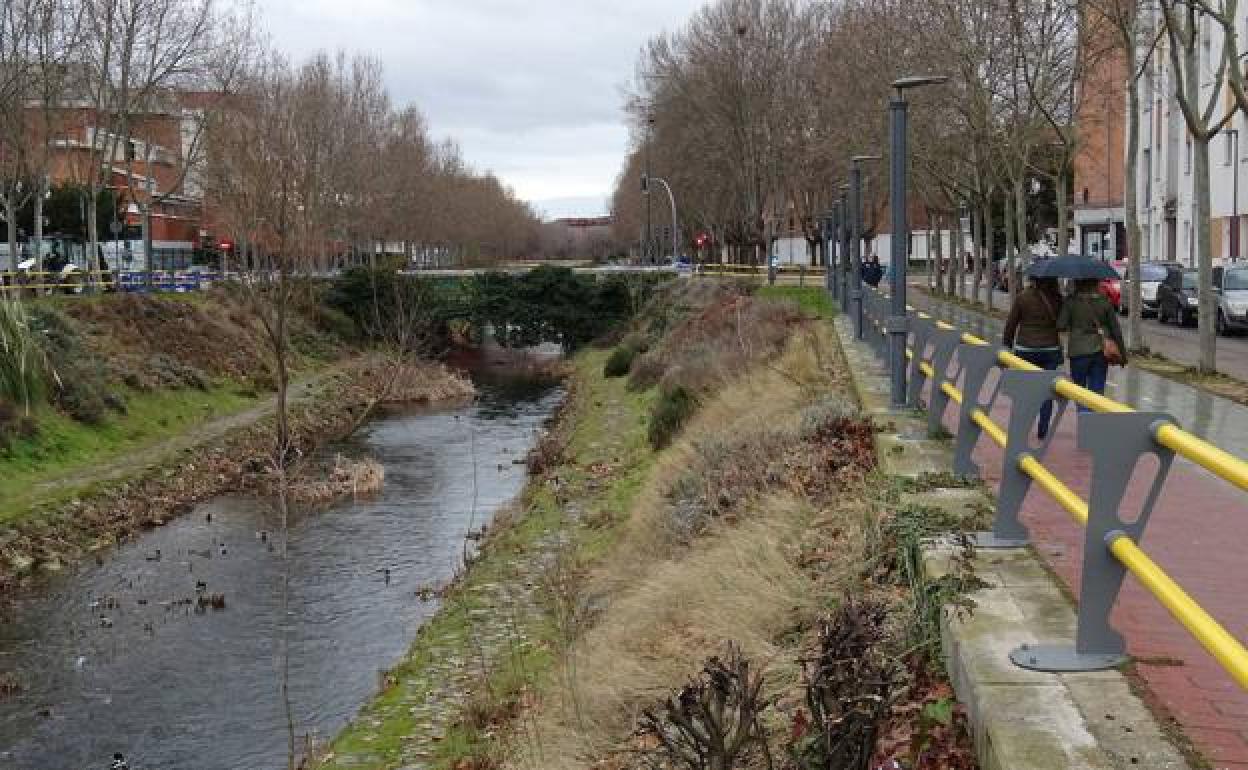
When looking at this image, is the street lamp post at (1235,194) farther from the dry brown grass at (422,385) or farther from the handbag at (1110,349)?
the handbag at (1110,349)

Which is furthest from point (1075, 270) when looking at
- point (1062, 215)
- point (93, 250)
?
point (93, 250)

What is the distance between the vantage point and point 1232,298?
32062 mm

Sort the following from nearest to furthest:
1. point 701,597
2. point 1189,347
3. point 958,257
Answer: point 701,597, point 1189,347, point 958,257

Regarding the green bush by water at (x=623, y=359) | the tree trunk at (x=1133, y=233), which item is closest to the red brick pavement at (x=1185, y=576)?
the tree trunk at (x=1133, y=233)

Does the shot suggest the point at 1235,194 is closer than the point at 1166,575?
No

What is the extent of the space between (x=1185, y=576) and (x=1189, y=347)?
79.1 feet

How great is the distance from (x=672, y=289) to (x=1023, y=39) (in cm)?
3134

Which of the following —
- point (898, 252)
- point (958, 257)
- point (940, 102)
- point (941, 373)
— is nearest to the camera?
point (941, 373)

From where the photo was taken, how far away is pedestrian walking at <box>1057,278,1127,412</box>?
12.0 meters

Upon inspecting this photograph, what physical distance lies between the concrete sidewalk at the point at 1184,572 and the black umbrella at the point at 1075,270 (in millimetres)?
1441

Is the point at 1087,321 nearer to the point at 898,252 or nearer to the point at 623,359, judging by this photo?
the point at 898,252

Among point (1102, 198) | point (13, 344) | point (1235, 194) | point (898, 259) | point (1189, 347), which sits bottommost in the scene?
point (1189, 347)

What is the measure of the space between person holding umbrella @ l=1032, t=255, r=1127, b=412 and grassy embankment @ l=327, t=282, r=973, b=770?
2.17 m

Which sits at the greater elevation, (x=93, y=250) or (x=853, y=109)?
(x=853, y=109)
